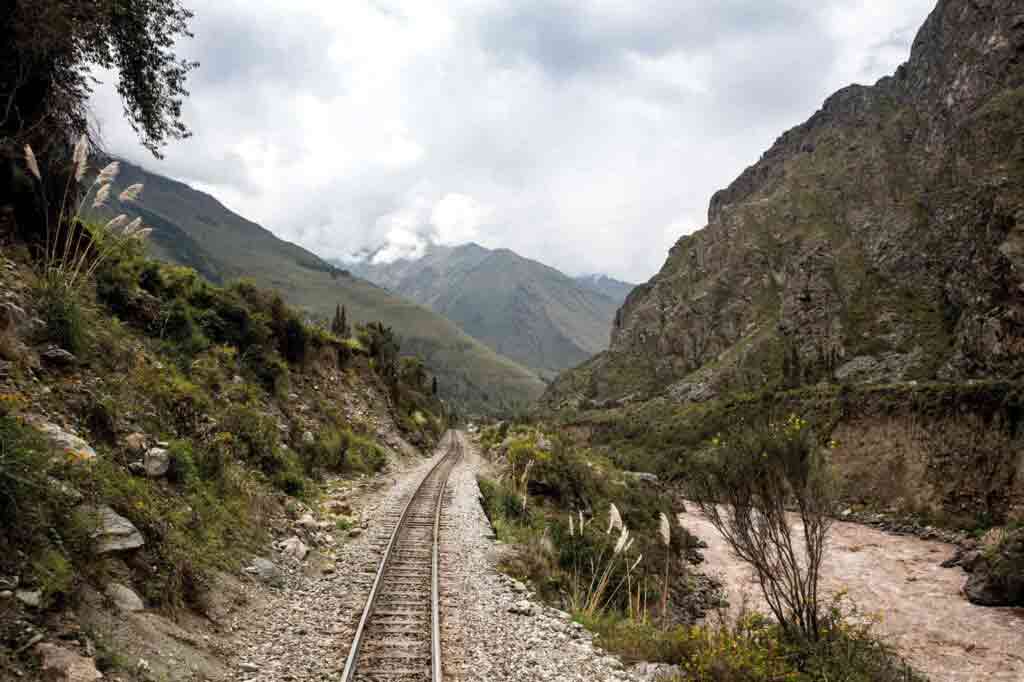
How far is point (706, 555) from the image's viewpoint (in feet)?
77.3

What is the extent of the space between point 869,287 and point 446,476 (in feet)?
261

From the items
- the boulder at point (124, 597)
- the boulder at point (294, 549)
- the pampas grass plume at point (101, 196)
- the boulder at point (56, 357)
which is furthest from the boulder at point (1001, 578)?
the pampas grass plume at point (101, 196)

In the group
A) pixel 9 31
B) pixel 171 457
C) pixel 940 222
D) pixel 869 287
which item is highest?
pixel 940 222

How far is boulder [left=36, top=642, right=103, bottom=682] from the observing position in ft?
12.8

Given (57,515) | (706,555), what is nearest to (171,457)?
(57,515)

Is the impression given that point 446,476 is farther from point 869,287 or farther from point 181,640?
point 869,287

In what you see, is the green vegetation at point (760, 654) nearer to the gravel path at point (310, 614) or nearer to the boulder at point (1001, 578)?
the gravel path at point (310, 614)

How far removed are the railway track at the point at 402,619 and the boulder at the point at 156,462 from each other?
3766 mm

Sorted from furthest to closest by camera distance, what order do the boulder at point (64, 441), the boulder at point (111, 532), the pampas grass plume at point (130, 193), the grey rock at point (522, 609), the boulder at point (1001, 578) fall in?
the boulder at point (1001, 578) → the pampas grass plume at point (130, 193) → the grey rock at point (522, 609) → the boulder at point (64, 441) → the boulder at point (111, 532)

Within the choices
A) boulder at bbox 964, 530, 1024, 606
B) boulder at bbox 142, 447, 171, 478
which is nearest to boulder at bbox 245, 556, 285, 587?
boulder at bbox 142, 447, 171, 478

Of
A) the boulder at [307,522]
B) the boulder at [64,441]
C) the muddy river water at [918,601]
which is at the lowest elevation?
the muddy river water at [918,601]

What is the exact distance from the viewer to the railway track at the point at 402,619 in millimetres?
5738

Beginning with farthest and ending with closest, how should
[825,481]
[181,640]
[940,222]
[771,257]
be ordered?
[771,257]
[940,222]
[825,481]
[181,640]

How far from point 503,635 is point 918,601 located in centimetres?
1830
